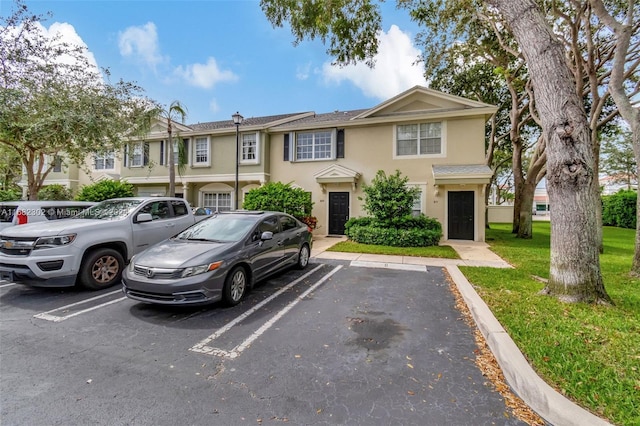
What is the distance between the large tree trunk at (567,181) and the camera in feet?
15.8

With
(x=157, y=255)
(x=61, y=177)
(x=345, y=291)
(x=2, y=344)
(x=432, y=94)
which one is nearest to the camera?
(x=2, y=344)

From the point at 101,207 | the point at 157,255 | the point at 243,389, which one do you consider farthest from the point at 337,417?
the point at 101,207

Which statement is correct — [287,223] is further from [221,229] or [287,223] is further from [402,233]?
[402,233]

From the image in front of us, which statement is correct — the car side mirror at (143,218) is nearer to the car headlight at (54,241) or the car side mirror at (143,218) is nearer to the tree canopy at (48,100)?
the car headlight at (54,241)

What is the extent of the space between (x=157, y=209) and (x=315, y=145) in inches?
390

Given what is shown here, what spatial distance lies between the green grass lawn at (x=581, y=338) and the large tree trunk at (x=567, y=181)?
0.44 meters

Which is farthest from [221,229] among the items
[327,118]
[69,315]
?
[327,118]

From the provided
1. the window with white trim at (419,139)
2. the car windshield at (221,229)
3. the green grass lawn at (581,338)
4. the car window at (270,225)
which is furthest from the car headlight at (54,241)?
the window with white trim at (419,139)

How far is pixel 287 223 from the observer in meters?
7.25

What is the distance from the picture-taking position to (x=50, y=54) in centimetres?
1059

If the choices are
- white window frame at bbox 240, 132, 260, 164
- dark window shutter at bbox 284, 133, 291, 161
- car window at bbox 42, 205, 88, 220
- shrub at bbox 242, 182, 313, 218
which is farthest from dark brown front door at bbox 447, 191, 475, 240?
car window at bbox 42, 205, 88, 220

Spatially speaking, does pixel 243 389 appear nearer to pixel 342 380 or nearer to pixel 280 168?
pixel 342 380

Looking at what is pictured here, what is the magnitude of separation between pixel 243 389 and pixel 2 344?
3314mm

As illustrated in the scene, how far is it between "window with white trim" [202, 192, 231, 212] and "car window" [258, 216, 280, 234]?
11476 millimetres
